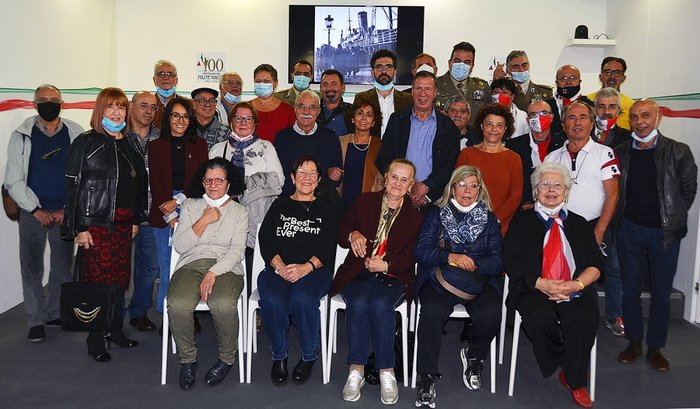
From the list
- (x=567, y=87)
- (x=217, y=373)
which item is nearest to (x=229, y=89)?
(x=217, y=373)

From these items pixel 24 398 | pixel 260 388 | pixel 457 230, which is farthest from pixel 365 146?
pixel 24 398

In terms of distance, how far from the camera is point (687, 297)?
4.80 m

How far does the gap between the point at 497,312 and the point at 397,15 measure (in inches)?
182

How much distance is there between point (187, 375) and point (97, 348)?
77cm

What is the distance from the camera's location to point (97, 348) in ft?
12.4

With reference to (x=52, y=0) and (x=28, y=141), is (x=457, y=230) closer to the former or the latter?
(x=28, y=141)

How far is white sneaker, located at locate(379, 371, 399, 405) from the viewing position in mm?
3242

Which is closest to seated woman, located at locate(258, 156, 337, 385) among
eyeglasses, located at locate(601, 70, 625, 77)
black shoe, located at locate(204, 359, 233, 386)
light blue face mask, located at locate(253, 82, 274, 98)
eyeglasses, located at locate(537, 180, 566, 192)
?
black shoe, located at locate(204, 359, 233, 386)

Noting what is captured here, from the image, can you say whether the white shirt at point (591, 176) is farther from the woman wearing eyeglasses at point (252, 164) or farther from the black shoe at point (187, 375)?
the black shoe at point (187, 375)

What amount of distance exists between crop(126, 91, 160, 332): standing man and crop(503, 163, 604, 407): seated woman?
2.40 metres

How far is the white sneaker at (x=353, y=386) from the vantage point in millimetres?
3279

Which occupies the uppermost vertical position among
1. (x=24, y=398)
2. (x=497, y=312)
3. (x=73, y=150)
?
(x=73, y=150)

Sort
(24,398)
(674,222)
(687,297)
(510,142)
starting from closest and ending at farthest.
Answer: (24,398) → (674,222) → (510,142) → (687,297)

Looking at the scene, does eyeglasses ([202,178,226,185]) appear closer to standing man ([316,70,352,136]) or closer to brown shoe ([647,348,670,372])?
standing man ([316,70,352,136])
